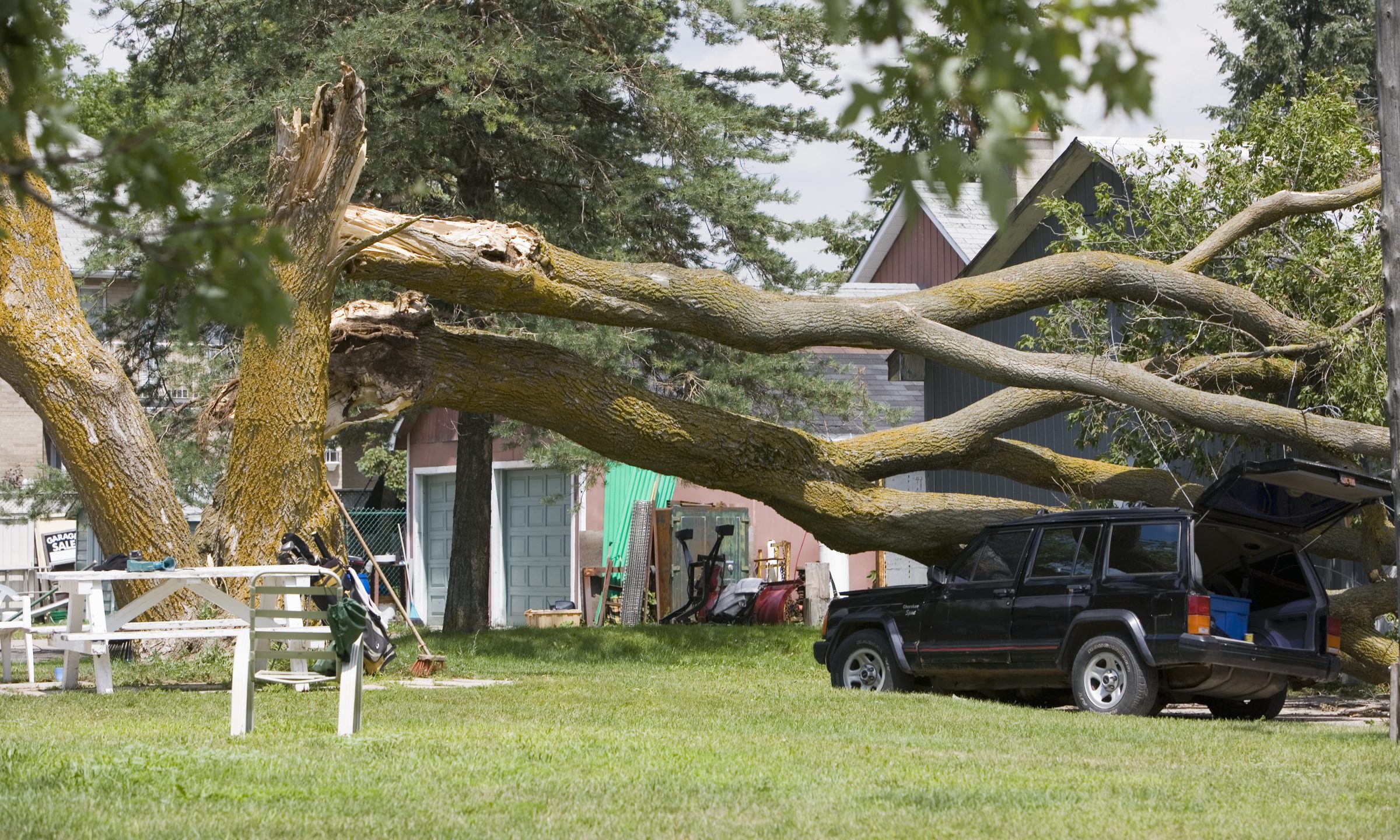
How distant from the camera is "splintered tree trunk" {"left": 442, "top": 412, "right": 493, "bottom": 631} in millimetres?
20734

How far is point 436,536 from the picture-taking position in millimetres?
31172

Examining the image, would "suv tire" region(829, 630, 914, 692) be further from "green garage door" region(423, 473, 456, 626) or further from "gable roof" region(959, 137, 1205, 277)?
"green garage door" region(423, 473, 456, 626)

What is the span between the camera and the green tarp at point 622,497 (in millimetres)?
27469

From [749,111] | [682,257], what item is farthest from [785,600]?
[749,111]

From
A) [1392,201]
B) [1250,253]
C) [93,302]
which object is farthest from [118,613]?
[1250,253]

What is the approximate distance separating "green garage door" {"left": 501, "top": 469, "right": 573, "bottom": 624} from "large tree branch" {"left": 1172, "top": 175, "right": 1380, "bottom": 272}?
48.4 ft

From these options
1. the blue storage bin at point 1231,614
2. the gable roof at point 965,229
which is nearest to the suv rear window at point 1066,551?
the blue storage bin at point 1231,614

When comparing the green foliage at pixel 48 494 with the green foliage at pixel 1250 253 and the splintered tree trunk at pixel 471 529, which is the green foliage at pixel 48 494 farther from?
the green foliage at pixel 1250 253

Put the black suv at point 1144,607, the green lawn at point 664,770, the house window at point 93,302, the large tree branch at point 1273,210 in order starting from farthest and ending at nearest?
the house window at point 93,302 < the large tree branch at point 1273,210 < the black suv at point 1144,607 < the green lawn at point 664,770

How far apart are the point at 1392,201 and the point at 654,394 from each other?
7.14m

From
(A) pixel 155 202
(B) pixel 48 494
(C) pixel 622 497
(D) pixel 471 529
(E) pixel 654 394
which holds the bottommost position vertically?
(A) pixel 155 202

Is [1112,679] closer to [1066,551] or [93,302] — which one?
[1066,551]

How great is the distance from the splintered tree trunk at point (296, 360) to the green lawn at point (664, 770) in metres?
2.35

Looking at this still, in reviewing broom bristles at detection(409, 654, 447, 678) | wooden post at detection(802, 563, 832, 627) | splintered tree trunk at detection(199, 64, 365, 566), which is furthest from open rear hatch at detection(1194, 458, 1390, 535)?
wooden post at detection(802, 563, 832, 627)
